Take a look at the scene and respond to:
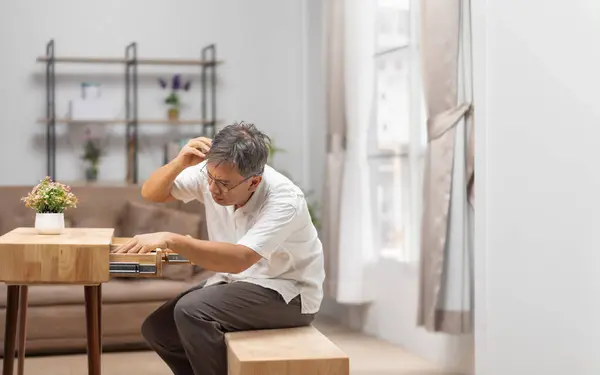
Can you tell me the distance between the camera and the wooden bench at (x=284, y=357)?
268cm

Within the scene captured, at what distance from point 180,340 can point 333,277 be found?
2.71m

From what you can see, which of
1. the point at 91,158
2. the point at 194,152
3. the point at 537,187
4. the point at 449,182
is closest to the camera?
the point at 194,152

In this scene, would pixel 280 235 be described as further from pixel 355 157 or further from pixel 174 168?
pixel 355 157

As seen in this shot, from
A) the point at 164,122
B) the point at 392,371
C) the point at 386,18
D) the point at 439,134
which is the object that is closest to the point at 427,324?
the point at 392,371

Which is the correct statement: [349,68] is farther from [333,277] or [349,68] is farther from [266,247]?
[266,247]

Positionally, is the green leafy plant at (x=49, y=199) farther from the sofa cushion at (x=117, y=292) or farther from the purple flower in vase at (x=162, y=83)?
the purple flower in vase at (x=162, y=83)

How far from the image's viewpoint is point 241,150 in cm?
295

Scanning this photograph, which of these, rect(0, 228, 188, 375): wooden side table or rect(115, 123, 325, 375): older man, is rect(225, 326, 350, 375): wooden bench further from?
rect(0, 228, 188, 375): wooden side table

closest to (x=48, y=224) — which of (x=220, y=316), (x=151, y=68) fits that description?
(x=220, y=316)

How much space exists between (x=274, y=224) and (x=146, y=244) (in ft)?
1.32

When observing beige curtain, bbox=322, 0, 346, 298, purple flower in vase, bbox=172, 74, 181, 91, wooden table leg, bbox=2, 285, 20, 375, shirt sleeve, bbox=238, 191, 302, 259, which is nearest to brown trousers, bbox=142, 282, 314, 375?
shirt sleeve, bbox=238, 191, 302, 259

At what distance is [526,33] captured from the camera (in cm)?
355

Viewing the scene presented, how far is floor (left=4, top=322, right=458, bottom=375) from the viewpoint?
470cm

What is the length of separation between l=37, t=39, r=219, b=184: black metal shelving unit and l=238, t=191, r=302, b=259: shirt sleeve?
3497 millimetres
